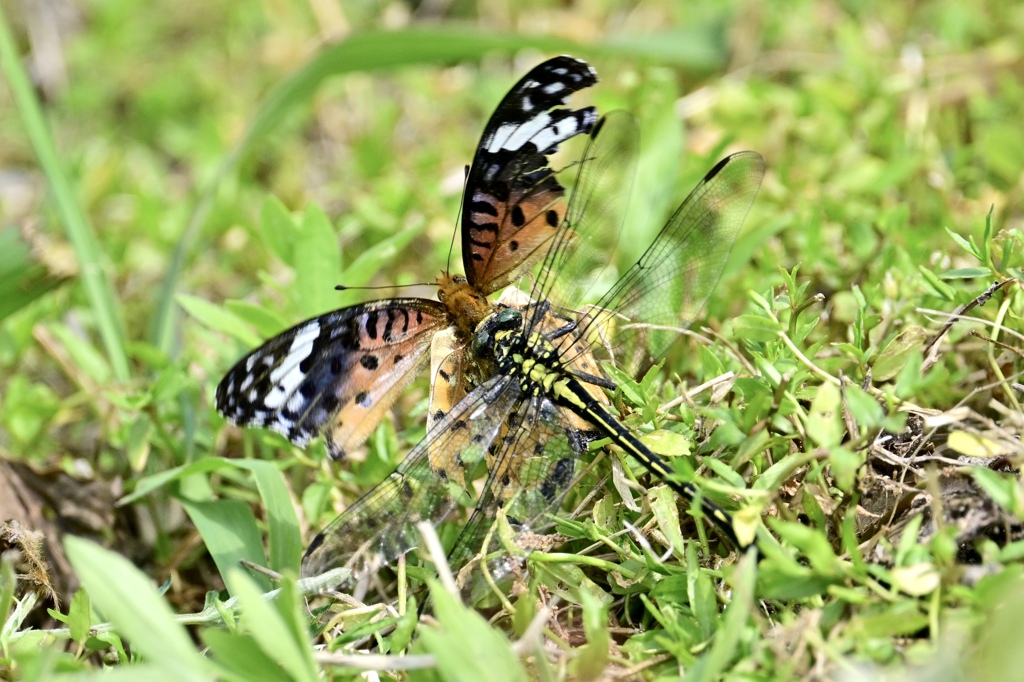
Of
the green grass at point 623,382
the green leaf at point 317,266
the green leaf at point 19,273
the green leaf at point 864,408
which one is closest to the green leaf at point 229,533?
the green grass at point 623,382

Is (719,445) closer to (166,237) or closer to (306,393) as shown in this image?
(306,393)

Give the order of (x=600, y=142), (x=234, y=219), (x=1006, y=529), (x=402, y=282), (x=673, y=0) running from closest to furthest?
(x=1006, y=529)
(x=600, y=142)
(x=402, y=282)
(x=234, y=219)
(x=673, y=0)

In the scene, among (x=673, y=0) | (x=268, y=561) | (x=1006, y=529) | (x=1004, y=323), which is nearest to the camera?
Answer: (x=1006, y=529)

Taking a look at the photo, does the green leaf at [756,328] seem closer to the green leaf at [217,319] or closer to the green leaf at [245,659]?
the green leaf at [245,659]

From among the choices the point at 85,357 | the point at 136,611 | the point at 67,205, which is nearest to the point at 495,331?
the point at 136,611

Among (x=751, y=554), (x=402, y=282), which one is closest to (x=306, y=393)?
(x=402, y=282)

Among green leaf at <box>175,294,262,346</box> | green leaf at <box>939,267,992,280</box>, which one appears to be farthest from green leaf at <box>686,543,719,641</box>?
green leaf at <box>175,294,262,346</box>
